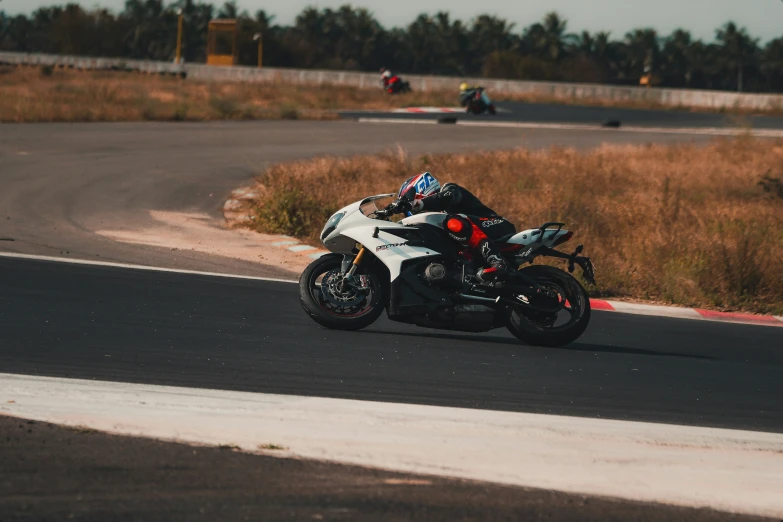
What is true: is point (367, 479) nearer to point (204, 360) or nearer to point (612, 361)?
point (204, 360)

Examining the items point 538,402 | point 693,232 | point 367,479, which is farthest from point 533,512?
point 693,232

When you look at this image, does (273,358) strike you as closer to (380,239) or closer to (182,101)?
(380,239)

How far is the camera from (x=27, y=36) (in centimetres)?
14325

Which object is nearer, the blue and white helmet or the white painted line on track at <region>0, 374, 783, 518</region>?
the white painted line on track at <region>0, 374, 783, 518</region>

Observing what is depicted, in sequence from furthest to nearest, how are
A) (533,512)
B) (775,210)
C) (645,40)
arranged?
(645,40), (775,210), (533,512)

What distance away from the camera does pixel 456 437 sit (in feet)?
18.7

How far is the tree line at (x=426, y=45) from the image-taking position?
400 ft

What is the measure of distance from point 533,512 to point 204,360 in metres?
3.29

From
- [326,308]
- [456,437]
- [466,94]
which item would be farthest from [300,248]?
[466,94]

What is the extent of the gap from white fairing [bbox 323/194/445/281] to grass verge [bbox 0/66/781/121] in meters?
23.2

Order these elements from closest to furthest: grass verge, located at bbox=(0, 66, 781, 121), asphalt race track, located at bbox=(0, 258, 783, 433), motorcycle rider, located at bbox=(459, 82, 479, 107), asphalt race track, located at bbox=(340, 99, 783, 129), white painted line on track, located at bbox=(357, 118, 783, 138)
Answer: asphalt race track, located at bbox=(0, 258, 783, 433)
grass verge, located at bbox=(0, 66, 781, 121)
white painted line on track, located at bbox=(357, 118, 783, 138)
asphalt race track, located at bbox=(340, 99, 783, 129)
motorcycle rider, located at bbox=(459, 82, 479, 107)

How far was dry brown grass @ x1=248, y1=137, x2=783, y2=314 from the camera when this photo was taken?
38.9 ft

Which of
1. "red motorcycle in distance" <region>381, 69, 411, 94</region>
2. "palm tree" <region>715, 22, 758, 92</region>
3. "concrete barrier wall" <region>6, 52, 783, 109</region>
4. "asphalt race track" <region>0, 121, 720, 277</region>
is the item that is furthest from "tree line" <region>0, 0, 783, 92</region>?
"asphalt race track" <region>0, 121, 720, 277</region>

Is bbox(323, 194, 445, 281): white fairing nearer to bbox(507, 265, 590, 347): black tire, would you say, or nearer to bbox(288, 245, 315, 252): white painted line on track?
bbox(507, 265, 590, 347): black tire
